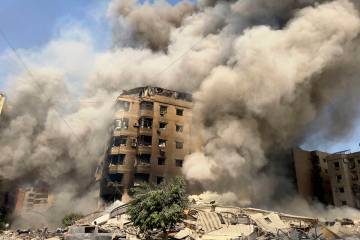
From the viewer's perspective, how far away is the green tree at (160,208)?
23.1m

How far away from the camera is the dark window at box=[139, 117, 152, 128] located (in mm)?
43344

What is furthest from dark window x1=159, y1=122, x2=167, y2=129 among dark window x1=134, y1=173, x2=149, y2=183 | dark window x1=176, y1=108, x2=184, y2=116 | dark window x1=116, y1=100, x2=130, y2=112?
dark window x1=134, y1=173, x2=149, y2=183

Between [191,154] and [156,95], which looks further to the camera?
[156,95]

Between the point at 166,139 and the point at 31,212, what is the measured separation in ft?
64.2

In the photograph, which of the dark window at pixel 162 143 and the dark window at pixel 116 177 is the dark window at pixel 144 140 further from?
the dark window at pixel 116 177

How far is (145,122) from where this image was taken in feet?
143

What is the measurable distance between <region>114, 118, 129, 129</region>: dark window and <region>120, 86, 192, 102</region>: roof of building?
3.91 m

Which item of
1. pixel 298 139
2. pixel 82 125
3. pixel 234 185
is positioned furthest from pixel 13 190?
pixel 298 139

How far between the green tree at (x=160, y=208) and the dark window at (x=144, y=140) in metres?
18.0

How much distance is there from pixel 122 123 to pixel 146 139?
3.40 metres

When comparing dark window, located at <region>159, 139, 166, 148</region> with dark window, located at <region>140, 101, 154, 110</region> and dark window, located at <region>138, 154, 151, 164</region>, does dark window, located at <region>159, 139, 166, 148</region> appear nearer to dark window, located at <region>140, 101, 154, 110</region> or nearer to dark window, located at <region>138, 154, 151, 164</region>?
dark window, located at <region>138, 154, 151, 164</region>

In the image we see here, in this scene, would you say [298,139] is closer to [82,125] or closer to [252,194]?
[252,194]

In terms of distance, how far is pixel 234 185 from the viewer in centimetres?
3822

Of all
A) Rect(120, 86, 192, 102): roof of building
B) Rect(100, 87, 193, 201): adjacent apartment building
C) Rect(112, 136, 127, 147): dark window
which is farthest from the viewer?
Rect(120, 86, 192, 102): roof of building
